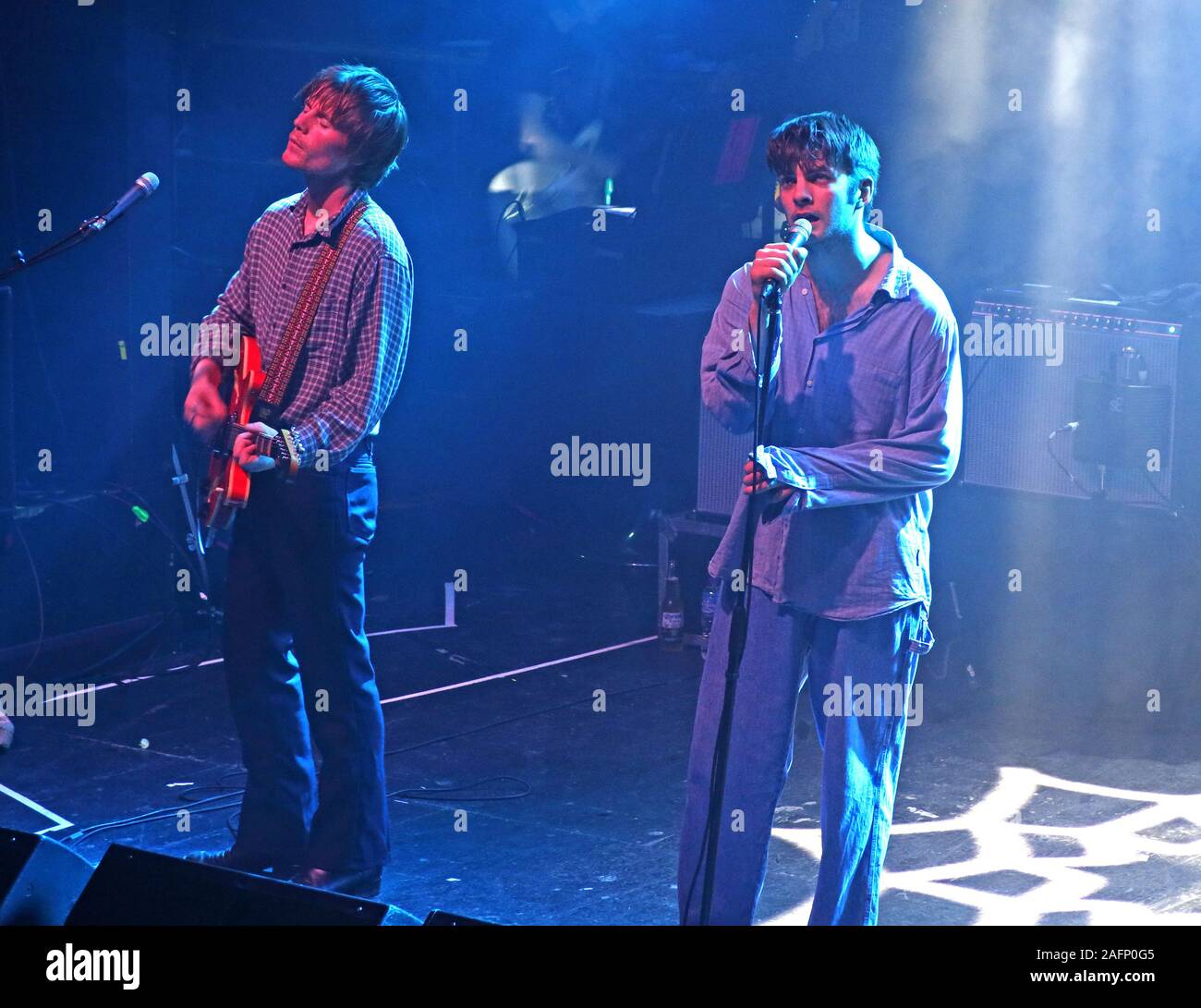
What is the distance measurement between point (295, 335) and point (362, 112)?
0.61 meters

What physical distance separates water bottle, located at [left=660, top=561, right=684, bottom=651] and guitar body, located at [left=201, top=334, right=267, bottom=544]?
323 centimetres

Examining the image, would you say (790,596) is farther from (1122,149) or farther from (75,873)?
(1122,149)

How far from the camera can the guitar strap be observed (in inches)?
165

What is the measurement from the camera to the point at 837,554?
133 inches

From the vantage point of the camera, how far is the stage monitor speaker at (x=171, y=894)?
260cm

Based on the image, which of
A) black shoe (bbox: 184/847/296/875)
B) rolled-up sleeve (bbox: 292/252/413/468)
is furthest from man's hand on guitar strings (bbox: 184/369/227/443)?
black shoe (bbox: 184/847/296/875)

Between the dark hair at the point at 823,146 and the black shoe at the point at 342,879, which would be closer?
the dark hair at the point at 823,146

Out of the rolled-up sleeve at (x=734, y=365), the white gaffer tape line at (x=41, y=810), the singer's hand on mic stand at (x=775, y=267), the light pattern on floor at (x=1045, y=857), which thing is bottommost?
the light pattern on floor at (x=1045, y=857)

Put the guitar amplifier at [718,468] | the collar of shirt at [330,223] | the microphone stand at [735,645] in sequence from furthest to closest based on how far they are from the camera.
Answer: the guitar amplifier at [718,468], the collar of shirt at [330,223], the microphone stand at [735,645]

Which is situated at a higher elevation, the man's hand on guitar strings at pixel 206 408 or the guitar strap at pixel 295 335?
the guitar strap at pixel 295 335

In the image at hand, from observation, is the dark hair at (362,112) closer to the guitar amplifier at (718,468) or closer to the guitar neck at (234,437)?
the guitar neck at (234,437)

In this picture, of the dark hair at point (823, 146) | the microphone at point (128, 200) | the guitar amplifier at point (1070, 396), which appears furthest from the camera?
the guitar amplifier at point (1070, 396)

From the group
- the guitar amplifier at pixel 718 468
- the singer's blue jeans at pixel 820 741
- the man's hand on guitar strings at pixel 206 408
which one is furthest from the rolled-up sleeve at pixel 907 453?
the guitar amplifier at pixel 718 468

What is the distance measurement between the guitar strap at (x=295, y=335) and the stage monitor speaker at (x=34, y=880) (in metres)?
1.64
